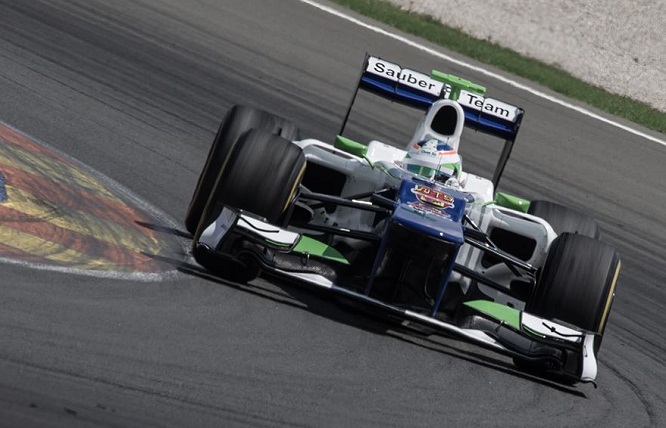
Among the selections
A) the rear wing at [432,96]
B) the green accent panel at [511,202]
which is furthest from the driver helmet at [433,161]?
the rear wing at [432,96]

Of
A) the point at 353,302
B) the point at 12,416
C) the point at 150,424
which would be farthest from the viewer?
the point at 353,302

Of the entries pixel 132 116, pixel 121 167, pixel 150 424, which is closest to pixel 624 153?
pixel 132 116

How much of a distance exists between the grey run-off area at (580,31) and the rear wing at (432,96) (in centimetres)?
954

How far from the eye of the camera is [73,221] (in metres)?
7.80

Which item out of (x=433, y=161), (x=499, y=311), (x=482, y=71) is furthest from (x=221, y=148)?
(x=482, y=71)

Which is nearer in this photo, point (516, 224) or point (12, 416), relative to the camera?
point (12, 416)

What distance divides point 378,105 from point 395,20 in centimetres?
381

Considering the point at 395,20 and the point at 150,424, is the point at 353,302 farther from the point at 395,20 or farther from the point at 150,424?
the point at 395,20

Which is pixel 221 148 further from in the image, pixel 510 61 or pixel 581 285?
pixel 510 61

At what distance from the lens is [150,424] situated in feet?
16.9

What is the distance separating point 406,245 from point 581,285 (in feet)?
3.66

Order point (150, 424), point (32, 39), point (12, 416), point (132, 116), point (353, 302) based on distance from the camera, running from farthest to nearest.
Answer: point (32, 39), point (132, 116), point (353, 302), point (150, 424), point (12, 416)

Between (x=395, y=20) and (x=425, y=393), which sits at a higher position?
(x=395, y=20)

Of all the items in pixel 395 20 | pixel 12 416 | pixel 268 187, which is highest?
pixel 395 20
